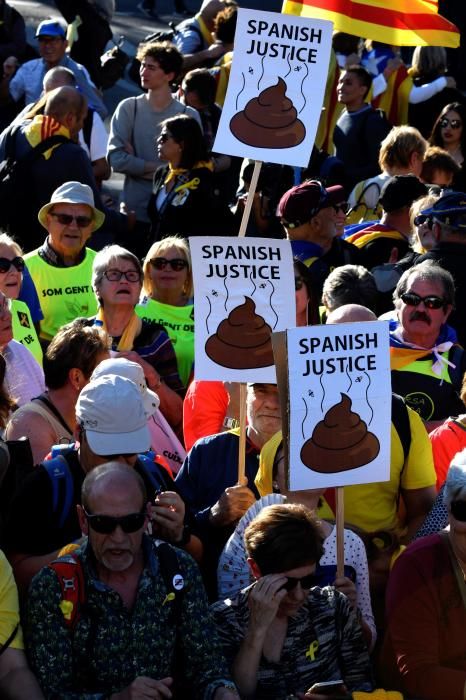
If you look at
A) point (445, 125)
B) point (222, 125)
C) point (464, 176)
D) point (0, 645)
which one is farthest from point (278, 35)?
point (464, 176)

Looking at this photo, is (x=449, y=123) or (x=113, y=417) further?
(x=449, y=123)

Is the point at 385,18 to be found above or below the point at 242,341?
above

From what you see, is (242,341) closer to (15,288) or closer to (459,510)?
(459,510)

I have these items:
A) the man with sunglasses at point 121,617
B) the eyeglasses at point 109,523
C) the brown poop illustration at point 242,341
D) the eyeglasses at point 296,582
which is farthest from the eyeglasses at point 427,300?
the eyeglasses at point 109,523

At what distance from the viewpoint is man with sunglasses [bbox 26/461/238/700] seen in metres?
4.23

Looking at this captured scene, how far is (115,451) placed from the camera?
4.76 metres

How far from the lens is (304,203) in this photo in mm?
7922

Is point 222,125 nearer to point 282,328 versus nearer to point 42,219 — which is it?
point 282,328

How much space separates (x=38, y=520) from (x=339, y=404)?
1.12 metres

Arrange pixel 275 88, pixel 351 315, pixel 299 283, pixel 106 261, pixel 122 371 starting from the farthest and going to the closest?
pixel 106 261
pixel 299 283
pixel 351 315
pixel 275 88
pixel 122 371

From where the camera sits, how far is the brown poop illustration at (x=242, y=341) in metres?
5.50

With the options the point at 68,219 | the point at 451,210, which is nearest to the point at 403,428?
the point at 451,210

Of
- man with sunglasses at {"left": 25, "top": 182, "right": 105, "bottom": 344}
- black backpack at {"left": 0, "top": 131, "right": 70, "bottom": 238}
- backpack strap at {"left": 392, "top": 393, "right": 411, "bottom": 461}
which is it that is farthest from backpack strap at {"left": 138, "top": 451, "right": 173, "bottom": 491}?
black backpack at {"left": 0, "top": 131, "right": 70, "bottom": 238}

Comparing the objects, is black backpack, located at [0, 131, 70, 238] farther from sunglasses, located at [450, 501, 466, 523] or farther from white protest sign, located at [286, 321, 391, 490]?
sunglasses, located at [450, 501, 466, 523]
